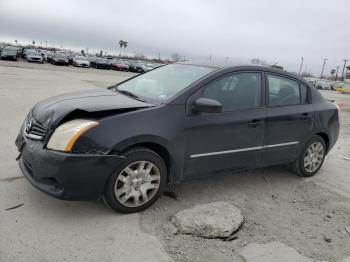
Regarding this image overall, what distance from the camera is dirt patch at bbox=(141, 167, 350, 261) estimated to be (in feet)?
10.4

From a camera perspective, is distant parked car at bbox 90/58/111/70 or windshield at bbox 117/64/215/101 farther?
distant parked car at bbox 90/58/111/70

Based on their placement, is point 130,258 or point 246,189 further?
point 246,189

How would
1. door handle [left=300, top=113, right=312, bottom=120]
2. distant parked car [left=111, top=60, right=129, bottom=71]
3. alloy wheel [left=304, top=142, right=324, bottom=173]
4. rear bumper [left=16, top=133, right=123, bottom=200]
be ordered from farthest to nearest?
distant parked car [left=111, top=60, right=129, bottom=71] → alloy wheel [left=304, top=142, right=324, bottom=173] → door handle [left=300, top=113, right=312, bottom=120] → rear bumper [left=16, top=133, right=123, bottom=200]

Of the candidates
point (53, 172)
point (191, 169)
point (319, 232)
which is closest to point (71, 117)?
point (53, 172)

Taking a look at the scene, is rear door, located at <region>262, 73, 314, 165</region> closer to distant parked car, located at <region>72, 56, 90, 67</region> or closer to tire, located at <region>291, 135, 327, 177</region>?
tire, located at <region>291, 135, 327, 177</region>

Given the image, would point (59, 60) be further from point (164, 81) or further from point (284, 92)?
point (284, 92)

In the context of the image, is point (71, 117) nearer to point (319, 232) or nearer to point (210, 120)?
point (210, 120)

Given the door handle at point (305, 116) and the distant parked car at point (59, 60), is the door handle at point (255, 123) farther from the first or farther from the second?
the distant parked car at point (59, 60)

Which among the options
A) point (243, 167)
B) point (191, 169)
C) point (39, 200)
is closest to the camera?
point (39, 200)

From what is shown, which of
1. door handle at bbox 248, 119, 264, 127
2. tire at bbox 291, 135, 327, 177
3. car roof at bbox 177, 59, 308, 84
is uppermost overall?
car roof at bbox 177, 59, 308, 84

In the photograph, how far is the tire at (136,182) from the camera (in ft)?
11.1

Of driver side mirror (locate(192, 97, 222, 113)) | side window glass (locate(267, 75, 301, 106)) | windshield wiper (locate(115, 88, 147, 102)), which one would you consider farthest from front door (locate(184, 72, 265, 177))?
windshield wiper (locate(115, 88, 147, 102))

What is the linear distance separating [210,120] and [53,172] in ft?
5.70

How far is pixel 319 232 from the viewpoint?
3.59 meters
